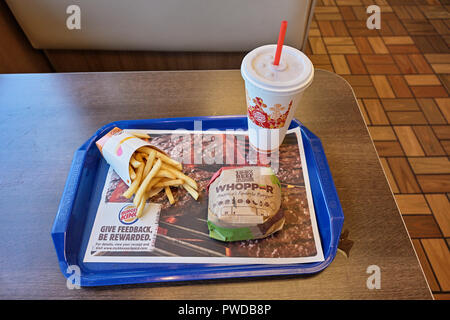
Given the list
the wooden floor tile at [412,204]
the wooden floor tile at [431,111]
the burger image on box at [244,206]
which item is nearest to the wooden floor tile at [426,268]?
the wooden floor tile at [412,204]

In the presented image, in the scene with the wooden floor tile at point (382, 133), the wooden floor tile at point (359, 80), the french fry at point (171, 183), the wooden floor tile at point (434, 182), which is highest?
the french fry at point (171, 183)

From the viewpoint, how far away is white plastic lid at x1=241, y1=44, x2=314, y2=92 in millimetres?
621

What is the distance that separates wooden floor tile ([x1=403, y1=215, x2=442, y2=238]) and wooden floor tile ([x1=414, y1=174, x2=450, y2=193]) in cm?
16

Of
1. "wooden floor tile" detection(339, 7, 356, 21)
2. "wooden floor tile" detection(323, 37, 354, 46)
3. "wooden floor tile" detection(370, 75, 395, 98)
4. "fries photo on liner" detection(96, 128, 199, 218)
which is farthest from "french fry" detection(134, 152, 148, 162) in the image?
"wooden floor tile" detection(339, 7, 356, 21)

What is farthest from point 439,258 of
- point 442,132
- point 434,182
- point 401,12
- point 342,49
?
point 401,12

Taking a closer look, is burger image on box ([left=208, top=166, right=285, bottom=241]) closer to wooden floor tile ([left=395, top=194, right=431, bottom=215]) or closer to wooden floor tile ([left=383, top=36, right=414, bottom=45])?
wooden floor tile ([left=395, top=194, right=431, bottom=215])

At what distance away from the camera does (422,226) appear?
1.32m

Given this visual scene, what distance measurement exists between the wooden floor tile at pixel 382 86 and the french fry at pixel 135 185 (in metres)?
1.71

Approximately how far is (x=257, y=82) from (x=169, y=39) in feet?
3.04

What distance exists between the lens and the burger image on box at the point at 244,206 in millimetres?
597

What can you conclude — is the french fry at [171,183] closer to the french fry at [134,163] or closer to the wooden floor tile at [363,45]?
the french fry at [134,163]

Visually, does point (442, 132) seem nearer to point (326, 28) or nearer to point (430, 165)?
point (430, 165)
